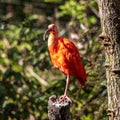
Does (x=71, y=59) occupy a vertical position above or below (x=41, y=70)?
above

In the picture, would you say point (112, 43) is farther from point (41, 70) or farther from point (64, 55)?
point (41, 70)

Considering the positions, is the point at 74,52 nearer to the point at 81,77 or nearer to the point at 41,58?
the point at 81,77

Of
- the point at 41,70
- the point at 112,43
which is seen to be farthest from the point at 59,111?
the point at 41,70

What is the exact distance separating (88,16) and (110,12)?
4.00m

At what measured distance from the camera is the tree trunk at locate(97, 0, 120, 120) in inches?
118

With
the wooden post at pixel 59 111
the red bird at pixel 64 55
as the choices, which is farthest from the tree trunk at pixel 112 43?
the red bird at pixel 64 55

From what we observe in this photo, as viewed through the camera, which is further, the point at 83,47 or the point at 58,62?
the point at 83,47

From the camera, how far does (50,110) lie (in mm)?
3203

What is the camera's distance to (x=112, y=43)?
305 cm

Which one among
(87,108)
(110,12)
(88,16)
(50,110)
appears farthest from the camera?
(88,16)

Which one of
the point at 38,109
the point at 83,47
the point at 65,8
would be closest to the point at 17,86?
the point at 38,109

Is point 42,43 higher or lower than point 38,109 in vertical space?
higher

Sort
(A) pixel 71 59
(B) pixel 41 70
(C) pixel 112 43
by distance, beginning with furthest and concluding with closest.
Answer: (B) pixel 41 70
(A) pixel 71 59
(C) pixel 112 43

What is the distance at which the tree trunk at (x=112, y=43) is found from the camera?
301 cm
